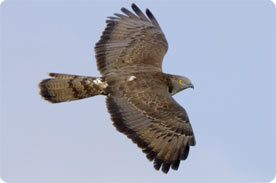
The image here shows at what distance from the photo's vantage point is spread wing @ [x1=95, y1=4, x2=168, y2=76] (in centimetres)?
1180

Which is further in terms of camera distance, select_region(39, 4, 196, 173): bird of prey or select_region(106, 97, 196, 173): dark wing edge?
select_region(39, 4, 196, 173): bird of prey

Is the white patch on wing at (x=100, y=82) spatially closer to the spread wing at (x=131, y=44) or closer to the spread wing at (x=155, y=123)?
the spread wing at (x=131, y=44)

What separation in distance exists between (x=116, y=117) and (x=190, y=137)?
4.59 feet

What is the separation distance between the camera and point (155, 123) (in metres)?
10.3

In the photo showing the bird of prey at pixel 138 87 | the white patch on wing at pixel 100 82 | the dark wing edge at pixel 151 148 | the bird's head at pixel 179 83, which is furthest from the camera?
the bird's head at pixel 179 83

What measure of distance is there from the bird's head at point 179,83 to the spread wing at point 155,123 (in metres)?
0.87

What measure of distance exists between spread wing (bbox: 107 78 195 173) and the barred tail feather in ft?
1.97

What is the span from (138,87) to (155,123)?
955mm

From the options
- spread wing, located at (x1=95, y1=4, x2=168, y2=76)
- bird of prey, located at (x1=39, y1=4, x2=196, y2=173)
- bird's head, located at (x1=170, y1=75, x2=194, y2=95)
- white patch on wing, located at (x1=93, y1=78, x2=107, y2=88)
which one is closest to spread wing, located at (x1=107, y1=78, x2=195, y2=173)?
bird of prey, located at (x1=39, y1=4, x2=196, y2=173)

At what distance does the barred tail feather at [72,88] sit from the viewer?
11.3m

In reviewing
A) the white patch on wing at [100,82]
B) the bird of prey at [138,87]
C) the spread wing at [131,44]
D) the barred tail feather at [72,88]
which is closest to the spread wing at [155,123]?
the bird of prey at [138,87]

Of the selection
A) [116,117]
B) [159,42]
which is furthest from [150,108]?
[159,42]

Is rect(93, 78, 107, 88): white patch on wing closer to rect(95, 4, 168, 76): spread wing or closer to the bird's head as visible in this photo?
rect(95, 4, 168, 76): spread wing

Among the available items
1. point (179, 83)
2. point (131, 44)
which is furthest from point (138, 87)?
point (131, 44)
